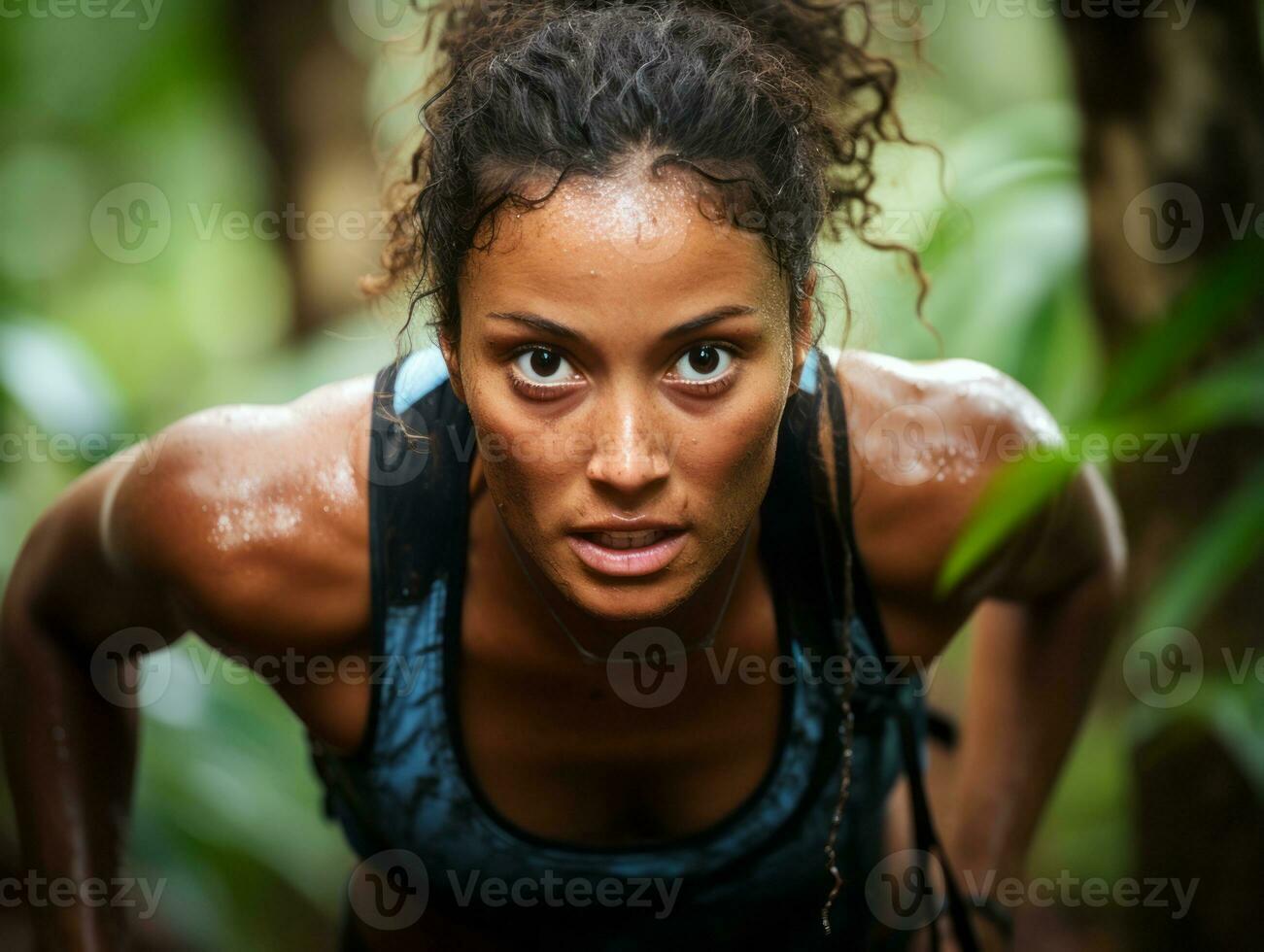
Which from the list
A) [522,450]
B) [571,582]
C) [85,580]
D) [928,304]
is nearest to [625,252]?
[522,450]

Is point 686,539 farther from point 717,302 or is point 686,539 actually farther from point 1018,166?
point 1018,166

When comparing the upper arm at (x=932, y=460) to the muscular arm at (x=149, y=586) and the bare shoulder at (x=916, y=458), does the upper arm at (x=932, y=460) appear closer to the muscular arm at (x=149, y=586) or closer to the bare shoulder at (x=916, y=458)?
the bare shoulder at (x=916, y=458)

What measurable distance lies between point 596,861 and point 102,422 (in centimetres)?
124

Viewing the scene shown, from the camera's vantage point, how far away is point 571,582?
1.18 metres

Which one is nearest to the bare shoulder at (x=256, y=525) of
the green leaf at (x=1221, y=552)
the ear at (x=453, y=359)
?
the ear at (x=453, y=359)

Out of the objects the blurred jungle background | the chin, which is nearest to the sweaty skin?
the chin

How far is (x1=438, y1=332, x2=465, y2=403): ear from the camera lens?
4.20 feet

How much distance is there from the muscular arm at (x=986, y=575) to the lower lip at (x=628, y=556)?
1.19ft

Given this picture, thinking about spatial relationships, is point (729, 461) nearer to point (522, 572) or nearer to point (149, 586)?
point (522, 572)

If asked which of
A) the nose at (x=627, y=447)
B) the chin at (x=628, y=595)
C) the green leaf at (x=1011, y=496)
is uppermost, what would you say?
the nose at (x=627, y=447)

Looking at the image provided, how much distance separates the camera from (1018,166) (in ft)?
8.10

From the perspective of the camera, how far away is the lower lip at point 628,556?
3.78 ft

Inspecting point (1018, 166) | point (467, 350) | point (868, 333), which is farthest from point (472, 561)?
point (1018, 166)

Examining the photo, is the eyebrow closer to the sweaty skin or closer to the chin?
the sweaty skin
